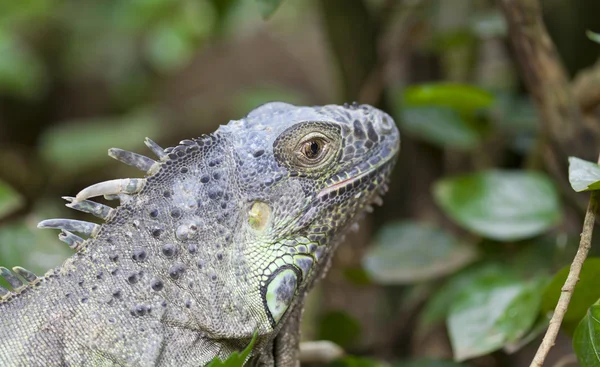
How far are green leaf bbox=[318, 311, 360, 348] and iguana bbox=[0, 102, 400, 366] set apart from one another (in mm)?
1001

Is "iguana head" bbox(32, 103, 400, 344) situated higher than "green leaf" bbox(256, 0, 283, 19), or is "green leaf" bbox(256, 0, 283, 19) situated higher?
"green leaf" bbox(256, 0, 283, 19)

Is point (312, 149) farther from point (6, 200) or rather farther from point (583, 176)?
point (6, 200)

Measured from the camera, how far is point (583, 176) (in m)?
1.88

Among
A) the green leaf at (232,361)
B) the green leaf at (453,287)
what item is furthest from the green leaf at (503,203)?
the green leaf at (232,361)

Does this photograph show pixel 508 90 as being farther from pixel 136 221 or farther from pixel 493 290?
pixel 136 221

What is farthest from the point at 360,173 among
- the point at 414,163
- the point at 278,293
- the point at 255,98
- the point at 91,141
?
the point at 91,141

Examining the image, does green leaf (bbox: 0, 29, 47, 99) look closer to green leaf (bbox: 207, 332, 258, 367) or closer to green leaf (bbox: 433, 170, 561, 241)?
green leaf (bbox: 433, 170, 561, 241)

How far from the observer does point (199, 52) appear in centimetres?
920

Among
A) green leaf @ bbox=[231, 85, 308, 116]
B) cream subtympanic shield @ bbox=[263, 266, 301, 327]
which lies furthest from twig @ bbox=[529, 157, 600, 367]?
green leaf @ bbox=[231, 85, 308, 116]

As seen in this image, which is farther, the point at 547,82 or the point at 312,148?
the point at 547,82

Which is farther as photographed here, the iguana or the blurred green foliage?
the blurred green foliage

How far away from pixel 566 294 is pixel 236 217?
3.33 feet

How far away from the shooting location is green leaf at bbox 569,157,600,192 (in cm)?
182

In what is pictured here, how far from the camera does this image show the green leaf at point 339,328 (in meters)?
3.24
